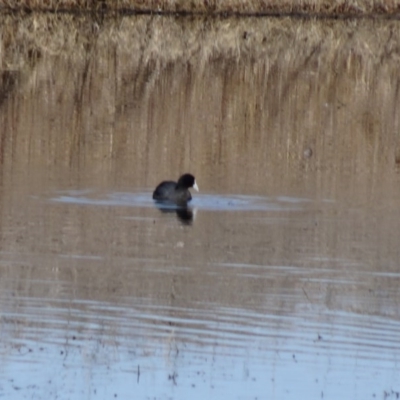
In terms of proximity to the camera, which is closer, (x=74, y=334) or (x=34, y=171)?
(x=74, y=334)

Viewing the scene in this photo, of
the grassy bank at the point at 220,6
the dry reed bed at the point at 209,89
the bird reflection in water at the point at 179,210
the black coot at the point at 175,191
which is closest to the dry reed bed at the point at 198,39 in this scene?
the dry reed bed at the point at 209,89

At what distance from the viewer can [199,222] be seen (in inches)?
492

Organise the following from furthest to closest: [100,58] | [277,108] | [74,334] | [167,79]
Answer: [100,58] < [167,79] < [277,108] < [74,334]

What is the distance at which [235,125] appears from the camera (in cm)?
1820

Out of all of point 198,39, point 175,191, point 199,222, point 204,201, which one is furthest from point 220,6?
point 199,222

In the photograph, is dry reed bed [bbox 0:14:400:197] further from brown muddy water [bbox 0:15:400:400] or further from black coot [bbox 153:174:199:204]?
black coot [bbox 153:174:199:204]

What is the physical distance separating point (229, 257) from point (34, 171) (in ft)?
14.2

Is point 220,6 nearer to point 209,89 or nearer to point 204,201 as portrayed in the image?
point 209,89

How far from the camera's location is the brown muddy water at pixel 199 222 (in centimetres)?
756

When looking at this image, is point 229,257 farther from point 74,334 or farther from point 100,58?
point 100,58

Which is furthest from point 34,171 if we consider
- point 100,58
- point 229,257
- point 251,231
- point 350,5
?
point 350,5

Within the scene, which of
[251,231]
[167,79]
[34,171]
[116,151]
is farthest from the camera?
[167,79]

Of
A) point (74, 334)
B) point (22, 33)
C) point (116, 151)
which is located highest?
point (22, 33)

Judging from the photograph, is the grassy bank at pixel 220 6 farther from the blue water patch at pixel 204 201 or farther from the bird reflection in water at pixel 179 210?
the bird reflection in water at pixel 179 210
